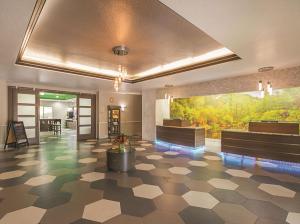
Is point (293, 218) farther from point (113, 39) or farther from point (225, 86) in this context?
point (225, 86)

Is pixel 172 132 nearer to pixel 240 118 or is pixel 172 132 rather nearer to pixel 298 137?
pixel 240 118

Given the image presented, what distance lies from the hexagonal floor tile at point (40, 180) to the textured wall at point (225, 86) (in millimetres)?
6309

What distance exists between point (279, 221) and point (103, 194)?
2793 mm

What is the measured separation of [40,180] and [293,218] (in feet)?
15.5

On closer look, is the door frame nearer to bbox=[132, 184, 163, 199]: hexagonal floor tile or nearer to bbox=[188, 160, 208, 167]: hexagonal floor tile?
bbox=[188, 160, 208, 167]: hexagonal floor tile

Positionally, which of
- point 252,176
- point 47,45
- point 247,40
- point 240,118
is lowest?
point 252,176

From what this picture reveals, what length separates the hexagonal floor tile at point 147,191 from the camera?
3240 millimetres

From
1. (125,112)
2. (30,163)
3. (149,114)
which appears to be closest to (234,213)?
(30,163)

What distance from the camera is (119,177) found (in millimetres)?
4160

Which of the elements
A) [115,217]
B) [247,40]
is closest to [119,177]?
[115,217]

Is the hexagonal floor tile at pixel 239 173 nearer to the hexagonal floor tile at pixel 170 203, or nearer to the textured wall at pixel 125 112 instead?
the hexagonal floor tile at pixel 170 203

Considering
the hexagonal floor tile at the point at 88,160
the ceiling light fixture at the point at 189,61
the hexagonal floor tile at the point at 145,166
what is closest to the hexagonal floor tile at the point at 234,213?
the hexagonal floor tile at the point at 145,166

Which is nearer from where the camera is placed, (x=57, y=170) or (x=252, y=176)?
(x=252, y=176)

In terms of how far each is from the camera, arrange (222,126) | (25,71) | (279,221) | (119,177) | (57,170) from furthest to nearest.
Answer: (222,126)
(25,71)
(57,170)
(119,177)
(279,221)
